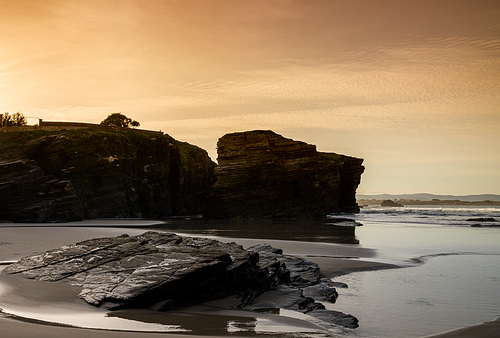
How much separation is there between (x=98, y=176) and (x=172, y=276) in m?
44.4

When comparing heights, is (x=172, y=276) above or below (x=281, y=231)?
above

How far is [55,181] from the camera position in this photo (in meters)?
38.7

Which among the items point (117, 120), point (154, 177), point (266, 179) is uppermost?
point (117, 120)

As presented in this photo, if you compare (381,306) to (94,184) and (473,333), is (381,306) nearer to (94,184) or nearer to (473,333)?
(473,333)

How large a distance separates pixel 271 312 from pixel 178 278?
1965 mm

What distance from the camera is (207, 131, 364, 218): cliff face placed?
56.4m

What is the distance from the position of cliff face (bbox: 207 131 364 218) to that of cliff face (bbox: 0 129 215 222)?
27.9ft

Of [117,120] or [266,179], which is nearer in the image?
[266,179]

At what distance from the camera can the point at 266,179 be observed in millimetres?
57062

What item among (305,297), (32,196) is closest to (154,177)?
(32,196)

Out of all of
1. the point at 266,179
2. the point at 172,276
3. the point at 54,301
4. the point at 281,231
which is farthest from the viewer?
the point at 266,179

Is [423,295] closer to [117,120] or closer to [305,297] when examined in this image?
[305,297]

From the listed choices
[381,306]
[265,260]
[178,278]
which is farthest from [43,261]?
[381,306]

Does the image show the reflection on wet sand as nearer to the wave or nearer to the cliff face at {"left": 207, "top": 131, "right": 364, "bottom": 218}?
the wave
